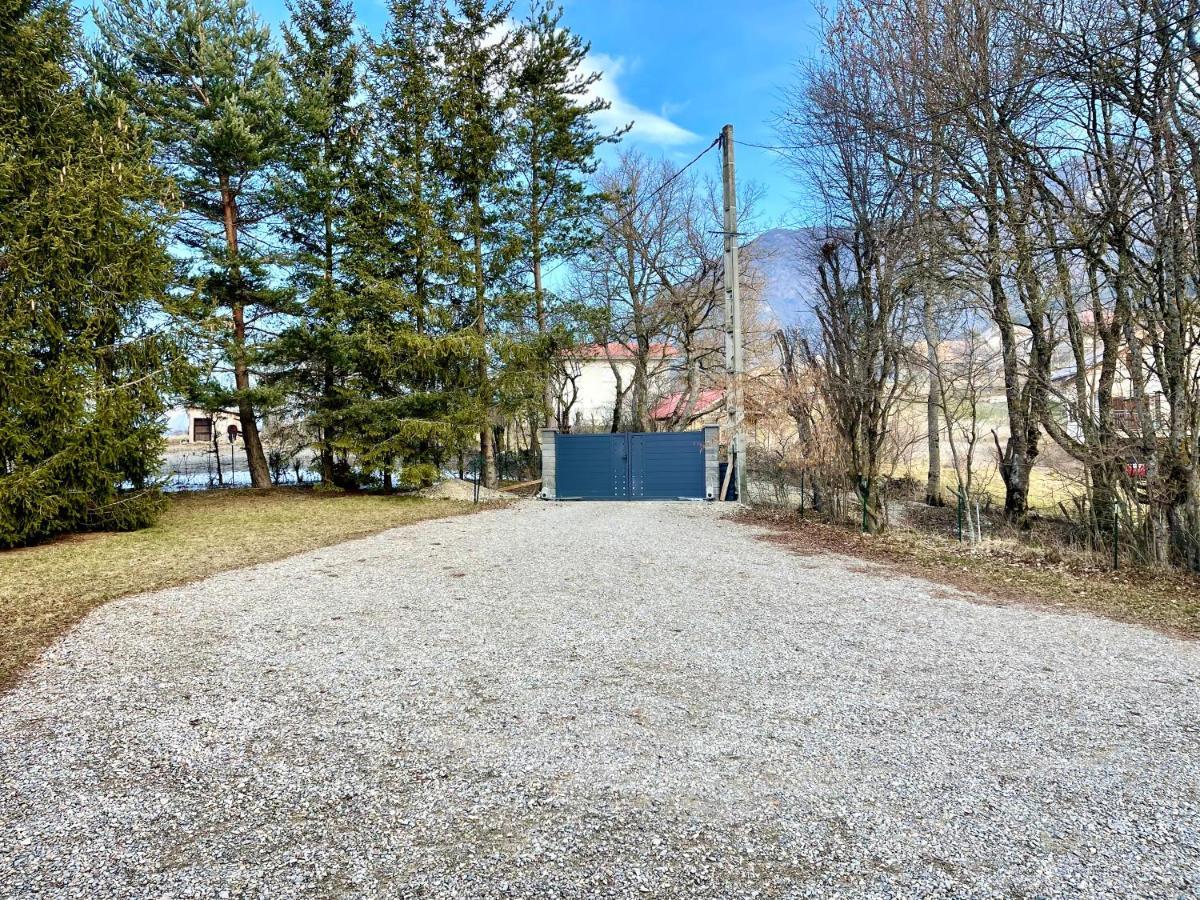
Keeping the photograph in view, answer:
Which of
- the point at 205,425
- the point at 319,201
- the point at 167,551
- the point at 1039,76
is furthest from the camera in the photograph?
the point at 205,425

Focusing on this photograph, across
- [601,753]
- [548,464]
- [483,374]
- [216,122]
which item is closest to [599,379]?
[483,374]

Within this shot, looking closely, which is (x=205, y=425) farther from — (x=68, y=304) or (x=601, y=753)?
(x=601, y=753)

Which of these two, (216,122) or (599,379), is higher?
(216,122)

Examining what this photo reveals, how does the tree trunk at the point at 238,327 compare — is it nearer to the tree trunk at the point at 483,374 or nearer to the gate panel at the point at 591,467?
the tree trunk at the point at 483,374

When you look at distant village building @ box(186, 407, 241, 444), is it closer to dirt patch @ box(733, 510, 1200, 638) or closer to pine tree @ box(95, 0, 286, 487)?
pine tree @ box(95, 0, 286, 487)

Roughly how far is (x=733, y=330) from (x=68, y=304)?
11.2 metres

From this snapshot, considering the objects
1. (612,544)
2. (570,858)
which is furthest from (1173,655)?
(612,544)

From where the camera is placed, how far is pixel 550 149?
15.8m

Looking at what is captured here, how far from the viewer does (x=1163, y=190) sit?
6.05 m

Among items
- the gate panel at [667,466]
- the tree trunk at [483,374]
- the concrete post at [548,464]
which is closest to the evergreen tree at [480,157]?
the tree trunk at [483,374]

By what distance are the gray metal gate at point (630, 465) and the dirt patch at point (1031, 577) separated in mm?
4774

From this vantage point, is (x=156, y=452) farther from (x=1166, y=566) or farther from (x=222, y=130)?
(x=1166, y=566)

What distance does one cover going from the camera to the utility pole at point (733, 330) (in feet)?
41.9

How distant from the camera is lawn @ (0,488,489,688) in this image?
5.00 meters
